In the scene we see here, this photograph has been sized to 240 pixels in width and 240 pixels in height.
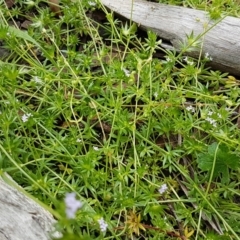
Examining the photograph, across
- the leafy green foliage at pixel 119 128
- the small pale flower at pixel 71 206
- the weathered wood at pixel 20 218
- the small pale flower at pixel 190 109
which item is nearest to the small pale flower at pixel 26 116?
the leafy green foliage at pixel 119 128

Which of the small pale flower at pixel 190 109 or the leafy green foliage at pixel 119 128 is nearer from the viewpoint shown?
the leafy green foliage at pixel 119 128

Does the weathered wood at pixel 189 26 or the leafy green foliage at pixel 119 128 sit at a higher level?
the weathered wood at pixel 189 26

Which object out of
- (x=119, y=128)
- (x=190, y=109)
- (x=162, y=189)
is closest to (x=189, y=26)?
(x=190, y=109)

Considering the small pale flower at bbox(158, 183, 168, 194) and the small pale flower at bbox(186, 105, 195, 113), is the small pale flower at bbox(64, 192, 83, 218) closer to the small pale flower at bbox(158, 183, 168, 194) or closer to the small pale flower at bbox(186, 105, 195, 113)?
the small pale flower at bbox(158, 183, 168, 194)

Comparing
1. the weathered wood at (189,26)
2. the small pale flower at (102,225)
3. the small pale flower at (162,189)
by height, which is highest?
the weathered wood at (189,26)

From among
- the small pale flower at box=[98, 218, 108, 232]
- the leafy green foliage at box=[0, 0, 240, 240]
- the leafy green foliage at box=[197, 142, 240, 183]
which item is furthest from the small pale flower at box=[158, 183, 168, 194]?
the small pale flower at box=[98, 218, 108, 232]

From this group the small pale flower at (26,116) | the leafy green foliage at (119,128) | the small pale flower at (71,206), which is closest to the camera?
the small pale flower at (71,206)

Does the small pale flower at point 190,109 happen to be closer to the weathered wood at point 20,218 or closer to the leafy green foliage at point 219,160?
the leafy green foliage at point 219,160
